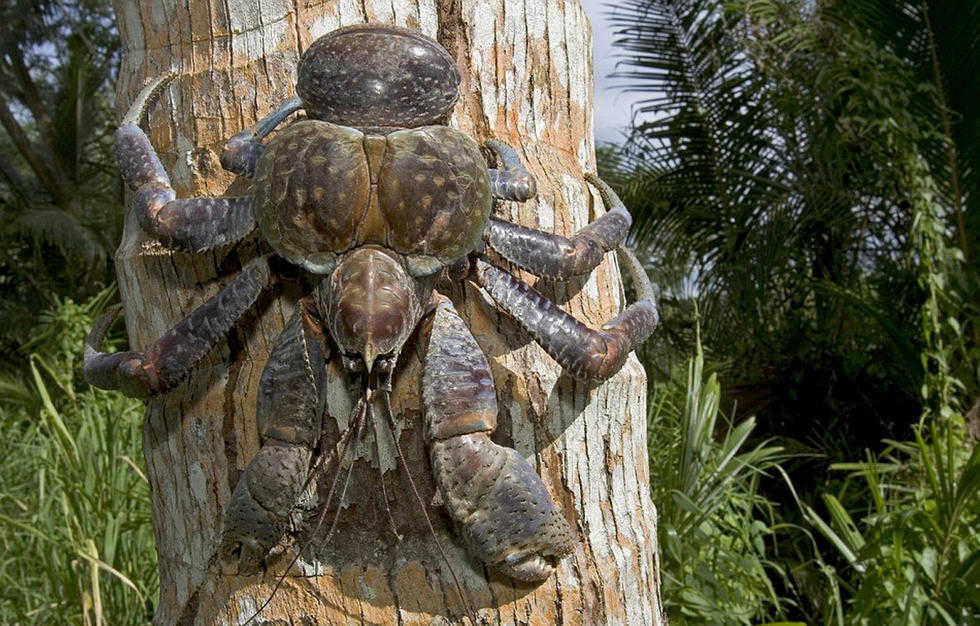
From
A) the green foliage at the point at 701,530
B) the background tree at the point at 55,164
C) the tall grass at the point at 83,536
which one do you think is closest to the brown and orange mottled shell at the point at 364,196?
the tall grass at the point at 83,536

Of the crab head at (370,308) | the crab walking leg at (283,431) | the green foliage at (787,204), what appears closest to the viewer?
the crab head at (370,308)

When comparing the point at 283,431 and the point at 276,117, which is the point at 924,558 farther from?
the point at 276,117

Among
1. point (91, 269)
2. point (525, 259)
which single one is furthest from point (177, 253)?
point (91, 269)

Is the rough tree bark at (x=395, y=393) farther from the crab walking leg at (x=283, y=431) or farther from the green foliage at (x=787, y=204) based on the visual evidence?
the green foliage at (x=787, y=204)

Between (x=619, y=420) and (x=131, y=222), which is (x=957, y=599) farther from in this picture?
(x=131, y=222)

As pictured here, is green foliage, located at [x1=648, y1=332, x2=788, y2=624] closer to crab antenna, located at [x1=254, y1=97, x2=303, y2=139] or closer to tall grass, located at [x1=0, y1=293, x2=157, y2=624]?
tall grass, located at [x1=0, y1=293, x2=157, y2=624]

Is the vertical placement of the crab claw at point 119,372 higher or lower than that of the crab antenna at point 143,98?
lower
